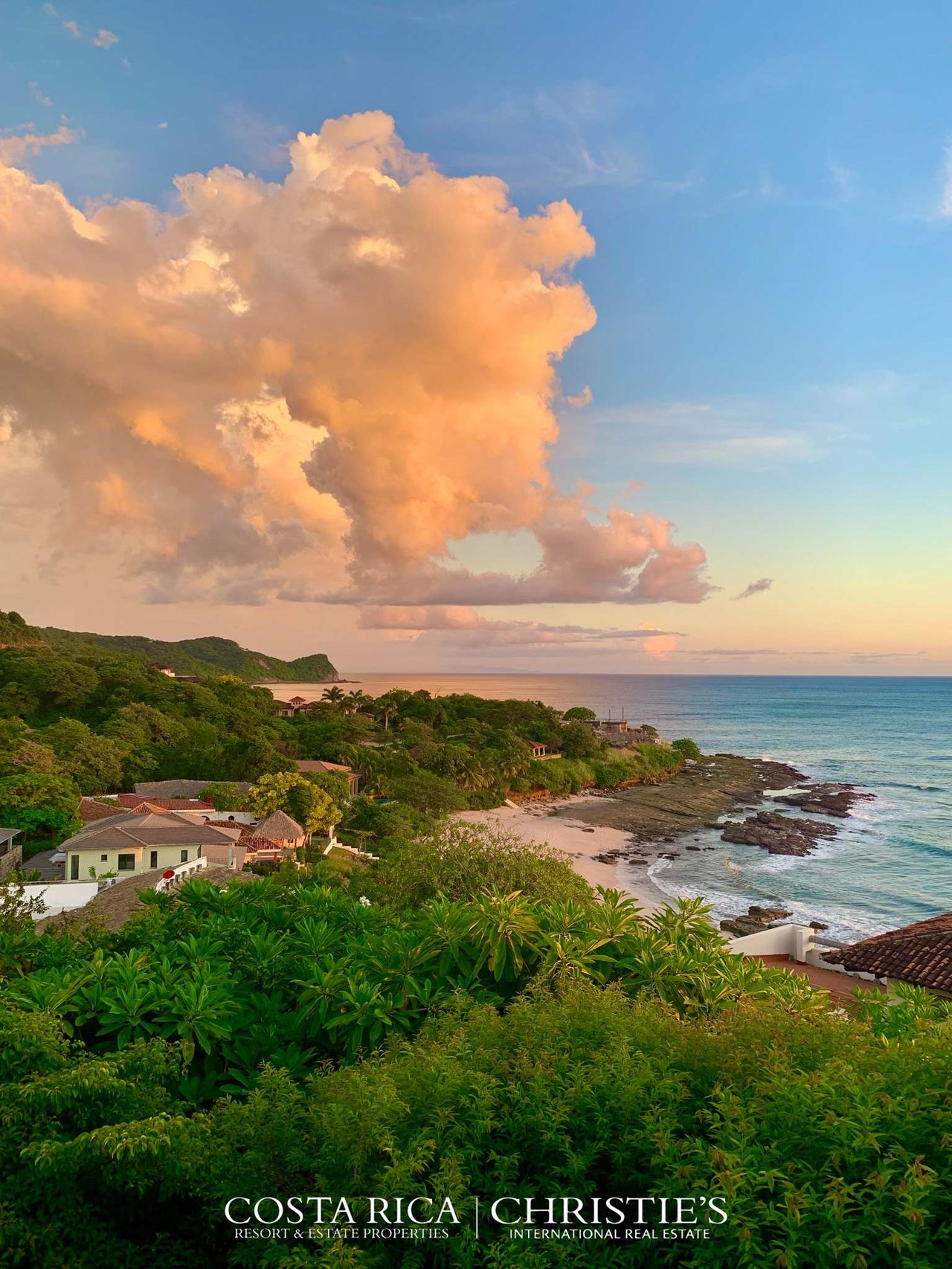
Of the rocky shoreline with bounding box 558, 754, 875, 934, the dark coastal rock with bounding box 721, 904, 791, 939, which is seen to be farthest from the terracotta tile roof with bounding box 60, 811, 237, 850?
the rocky shoreline with bounding box 558, 754, 875, 934

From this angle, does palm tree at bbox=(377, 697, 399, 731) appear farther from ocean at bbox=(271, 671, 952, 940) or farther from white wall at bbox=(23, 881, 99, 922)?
white wall at bbox=(23, 881, 99, 922)

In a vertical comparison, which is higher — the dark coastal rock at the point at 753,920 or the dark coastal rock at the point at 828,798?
the dark coastal rock at the point at 753,920

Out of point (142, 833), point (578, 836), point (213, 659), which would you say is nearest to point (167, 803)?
point (142, 833)

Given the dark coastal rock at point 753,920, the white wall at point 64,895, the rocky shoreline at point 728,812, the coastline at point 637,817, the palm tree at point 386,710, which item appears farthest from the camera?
the palm tree at point 386,710

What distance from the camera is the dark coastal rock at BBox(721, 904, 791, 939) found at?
2444 centimetres

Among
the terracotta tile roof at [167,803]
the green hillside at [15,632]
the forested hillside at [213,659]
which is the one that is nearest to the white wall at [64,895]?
the terracotta tile roof at [167,803]

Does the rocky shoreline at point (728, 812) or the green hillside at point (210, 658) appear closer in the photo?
the rocky shoreline at point (728, 812)

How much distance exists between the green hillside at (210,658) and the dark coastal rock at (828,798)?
7099 cm

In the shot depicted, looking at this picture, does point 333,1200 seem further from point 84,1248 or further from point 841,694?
point 841,694

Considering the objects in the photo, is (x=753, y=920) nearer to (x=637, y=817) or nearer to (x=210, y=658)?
→ (x=637, y=817)

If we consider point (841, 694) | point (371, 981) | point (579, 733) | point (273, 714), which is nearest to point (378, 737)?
point (273, 714)

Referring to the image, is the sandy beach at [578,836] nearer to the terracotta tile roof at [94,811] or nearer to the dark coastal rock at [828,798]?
the dark coastal rock at [828,798]

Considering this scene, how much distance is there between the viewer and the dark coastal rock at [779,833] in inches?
1505

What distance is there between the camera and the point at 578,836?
135 feet
